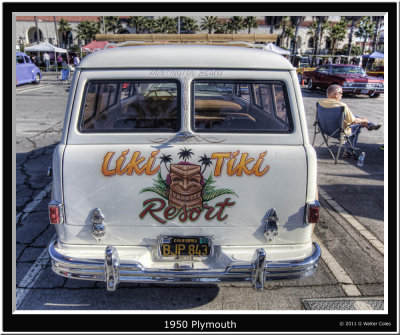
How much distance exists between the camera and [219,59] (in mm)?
2850

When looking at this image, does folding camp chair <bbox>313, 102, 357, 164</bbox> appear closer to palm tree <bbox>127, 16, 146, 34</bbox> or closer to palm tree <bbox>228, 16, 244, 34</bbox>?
palm tree <bbox>228, 16, 244, 34</bbox>

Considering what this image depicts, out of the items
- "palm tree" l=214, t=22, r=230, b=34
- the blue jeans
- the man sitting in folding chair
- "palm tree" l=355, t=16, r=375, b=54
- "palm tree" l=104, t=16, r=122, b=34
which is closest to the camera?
the man sitting in folding chair

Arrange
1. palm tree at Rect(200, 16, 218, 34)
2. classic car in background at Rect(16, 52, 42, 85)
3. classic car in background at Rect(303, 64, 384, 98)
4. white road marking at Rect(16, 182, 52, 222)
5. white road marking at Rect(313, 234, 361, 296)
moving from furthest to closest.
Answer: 1. palm tree at Rect(200, 16, 218, 34)
2. classic car in background at Rect(16, 52, 42, 85)
3. classic car in background at Rect(303, 64, 384, 98)
4. white road marking at Rect(16, 182, 52, 222)
5. white road marking at Rect(313, 234, 361, 296)

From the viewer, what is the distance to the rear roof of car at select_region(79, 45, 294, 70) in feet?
9.25

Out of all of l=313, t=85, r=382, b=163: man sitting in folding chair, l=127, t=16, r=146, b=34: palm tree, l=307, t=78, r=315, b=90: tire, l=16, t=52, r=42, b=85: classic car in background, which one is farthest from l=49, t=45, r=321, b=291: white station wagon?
l=127, t=16, r=146, b=34: palm tree

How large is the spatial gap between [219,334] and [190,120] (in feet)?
5.87

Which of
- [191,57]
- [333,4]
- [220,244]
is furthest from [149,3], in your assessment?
[220,244]

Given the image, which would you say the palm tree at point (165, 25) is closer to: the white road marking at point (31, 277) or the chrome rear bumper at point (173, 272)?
the white road marking at point (31, 277)

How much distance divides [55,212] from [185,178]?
110 centimetres

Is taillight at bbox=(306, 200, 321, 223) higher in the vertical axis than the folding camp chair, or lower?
higher

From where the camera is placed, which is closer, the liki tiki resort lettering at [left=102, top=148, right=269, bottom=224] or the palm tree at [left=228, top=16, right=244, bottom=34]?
the liki tiki resort lettering at [left=102, top=148, right=269, bottom=224]

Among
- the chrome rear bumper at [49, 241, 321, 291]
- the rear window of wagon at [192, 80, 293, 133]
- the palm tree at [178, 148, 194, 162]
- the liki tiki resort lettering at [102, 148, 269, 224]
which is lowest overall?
the chrome rear bumper at [49, 241, 321, 291]

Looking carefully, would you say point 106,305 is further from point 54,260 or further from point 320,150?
point 320,150

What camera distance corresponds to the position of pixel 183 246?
284cm
